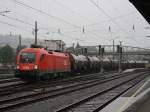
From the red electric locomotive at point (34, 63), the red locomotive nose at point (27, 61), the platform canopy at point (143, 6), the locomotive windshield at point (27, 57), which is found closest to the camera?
the platform canopy at point (143, 6)

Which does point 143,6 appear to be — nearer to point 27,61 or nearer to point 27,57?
point 27,61

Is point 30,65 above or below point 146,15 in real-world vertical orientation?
below

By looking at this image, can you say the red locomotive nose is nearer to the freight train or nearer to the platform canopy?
the freight train

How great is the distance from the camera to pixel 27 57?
3391cm

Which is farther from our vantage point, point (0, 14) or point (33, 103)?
point (0, 14)

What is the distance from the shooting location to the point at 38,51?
33844mm

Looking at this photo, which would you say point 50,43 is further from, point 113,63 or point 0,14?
point 113,63

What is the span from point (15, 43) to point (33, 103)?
16180 centimetres

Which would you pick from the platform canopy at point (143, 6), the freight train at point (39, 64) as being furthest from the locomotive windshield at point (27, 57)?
the platform canopy at point (143, 6)

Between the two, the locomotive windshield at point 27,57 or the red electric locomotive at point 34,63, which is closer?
the red electric locomotive at point 34,63

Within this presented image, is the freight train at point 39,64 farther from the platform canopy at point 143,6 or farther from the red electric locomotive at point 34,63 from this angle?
the platform canopy at point 143,6

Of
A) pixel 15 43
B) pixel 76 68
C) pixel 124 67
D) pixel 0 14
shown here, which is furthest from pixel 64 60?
pixel 15 43

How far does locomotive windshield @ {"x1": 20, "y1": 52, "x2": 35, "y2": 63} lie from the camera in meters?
33.6

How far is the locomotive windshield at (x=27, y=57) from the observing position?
33.6 metres
